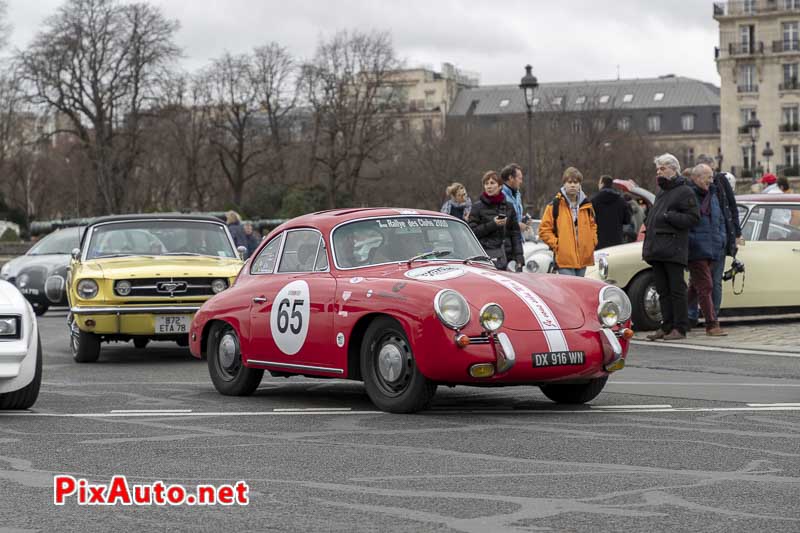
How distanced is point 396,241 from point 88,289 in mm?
5506

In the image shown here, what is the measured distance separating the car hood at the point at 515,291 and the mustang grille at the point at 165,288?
5387 millimetres

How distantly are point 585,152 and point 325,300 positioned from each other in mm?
77046

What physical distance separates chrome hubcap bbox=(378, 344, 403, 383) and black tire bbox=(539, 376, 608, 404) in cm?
121

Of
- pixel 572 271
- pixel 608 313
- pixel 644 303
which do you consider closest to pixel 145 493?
pixel 608 313

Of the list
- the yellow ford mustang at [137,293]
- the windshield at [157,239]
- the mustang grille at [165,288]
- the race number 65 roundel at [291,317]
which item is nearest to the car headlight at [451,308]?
the race number 65 roundel at [291,317]

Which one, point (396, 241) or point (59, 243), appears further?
point (59, 243)

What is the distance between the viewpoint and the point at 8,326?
10.2m

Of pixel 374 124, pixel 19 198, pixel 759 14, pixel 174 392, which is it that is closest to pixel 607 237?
pixel 174 392

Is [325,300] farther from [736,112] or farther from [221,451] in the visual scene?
[736,112]

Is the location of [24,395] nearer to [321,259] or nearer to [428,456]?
[321,259]

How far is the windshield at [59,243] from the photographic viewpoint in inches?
1037

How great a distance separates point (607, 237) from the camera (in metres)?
19.8

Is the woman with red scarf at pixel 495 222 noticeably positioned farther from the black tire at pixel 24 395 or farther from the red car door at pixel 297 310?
the black tire at pixel 24 395

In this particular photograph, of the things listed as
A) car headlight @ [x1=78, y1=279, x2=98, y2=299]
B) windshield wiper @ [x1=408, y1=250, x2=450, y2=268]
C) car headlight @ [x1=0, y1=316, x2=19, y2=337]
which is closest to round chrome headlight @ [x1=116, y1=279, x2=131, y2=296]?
car headlight @ [x1=78, y1=279, x2=98, y2=299]
